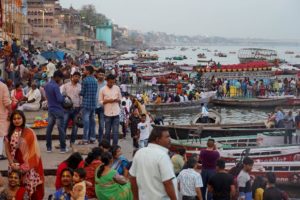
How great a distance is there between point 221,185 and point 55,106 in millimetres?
3514

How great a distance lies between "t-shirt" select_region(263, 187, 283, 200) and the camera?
8.35 metres

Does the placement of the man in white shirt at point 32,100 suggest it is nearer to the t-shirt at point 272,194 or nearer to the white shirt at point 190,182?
the white shirt at point 190,182

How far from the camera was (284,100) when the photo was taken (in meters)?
37.2

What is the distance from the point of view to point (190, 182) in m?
8.12

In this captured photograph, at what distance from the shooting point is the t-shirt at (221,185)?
7844 millimetres

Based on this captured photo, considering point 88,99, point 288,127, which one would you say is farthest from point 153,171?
point 288,127

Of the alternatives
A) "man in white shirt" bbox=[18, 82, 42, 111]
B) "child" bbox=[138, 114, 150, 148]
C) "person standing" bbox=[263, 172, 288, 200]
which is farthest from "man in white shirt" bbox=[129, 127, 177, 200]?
"man in white shirt" bbox=[18, 82, 42, 111]

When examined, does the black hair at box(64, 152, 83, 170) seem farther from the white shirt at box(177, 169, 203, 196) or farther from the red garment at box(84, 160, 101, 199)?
the white shirt at box(177, 169, 203, 196)

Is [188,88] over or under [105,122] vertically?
under

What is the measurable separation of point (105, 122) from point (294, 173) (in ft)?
20.4

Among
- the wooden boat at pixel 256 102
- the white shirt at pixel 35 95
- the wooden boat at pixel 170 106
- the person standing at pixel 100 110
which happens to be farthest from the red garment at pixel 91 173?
the wooden boat at pixel 256 102

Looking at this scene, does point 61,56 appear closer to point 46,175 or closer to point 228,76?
point 228,76

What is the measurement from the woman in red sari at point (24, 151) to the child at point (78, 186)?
65 cm

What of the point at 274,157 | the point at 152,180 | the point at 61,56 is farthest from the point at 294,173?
the point at 61,56
